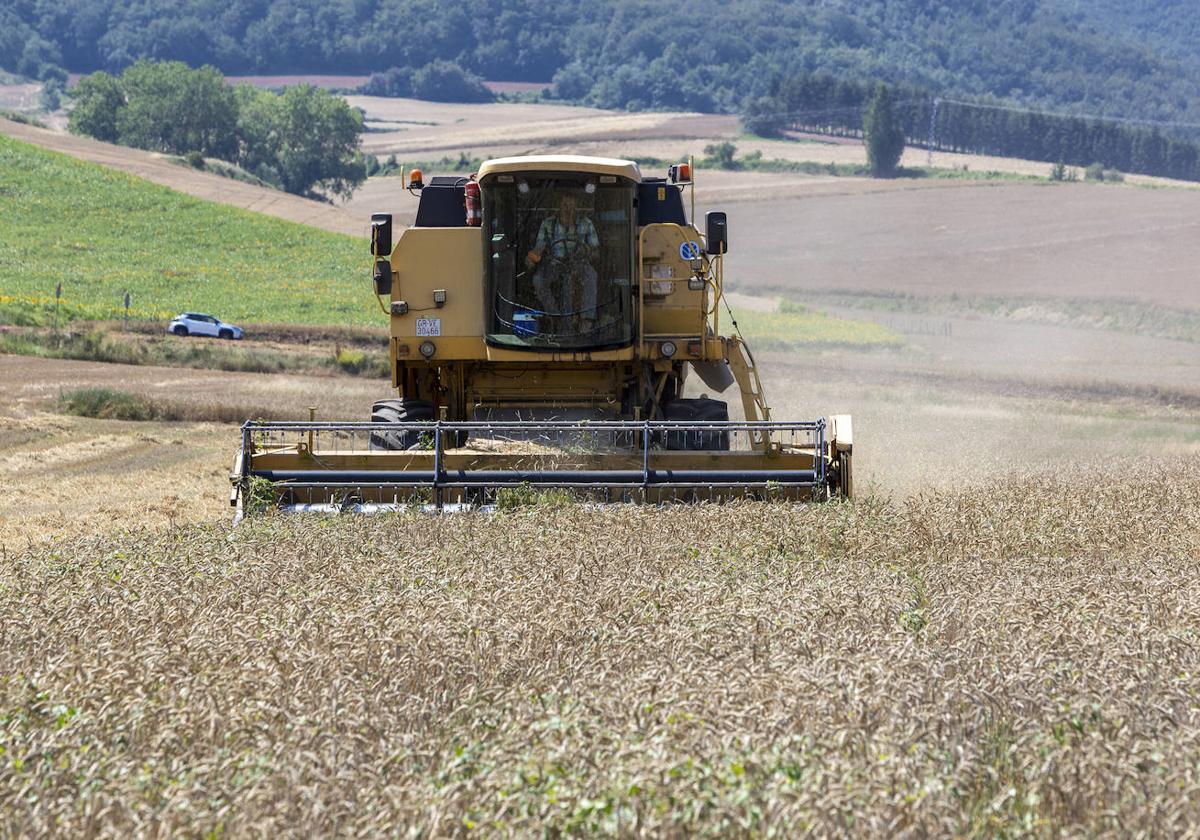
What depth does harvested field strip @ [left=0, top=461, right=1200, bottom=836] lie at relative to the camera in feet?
14.0

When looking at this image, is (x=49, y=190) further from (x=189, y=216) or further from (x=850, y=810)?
(x=850, y=810)

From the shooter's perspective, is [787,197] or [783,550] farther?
[787,197]

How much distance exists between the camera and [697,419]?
1272 cm

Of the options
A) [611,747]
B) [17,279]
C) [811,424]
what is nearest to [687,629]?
[611,747]

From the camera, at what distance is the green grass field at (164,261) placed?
41500 mm

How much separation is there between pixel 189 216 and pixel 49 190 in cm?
564

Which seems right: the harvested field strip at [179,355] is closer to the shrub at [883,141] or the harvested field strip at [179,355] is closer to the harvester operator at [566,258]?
the harvester operator at [566,258]

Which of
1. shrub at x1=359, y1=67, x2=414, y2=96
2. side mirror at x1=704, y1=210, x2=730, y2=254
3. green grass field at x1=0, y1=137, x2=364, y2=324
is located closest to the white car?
green grass field at x1=0, y1=137, x2=364, y2=324

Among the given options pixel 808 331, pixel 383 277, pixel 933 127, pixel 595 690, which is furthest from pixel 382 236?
pixel 933 127

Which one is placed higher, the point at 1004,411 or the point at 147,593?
the point at 147,593

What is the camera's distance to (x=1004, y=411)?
23.5 m

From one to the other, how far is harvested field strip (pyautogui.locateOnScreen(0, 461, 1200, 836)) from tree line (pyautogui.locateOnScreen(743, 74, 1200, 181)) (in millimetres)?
101627

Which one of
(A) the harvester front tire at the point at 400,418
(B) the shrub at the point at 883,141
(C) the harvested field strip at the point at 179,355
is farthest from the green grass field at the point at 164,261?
(B) the shrub at the point at 883,141

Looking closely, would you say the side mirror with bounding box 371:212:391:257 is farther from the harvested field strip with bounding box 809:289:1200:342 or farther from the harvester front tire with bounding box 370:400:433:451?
the harvested field strip with bounding box 809:289:1200:342
